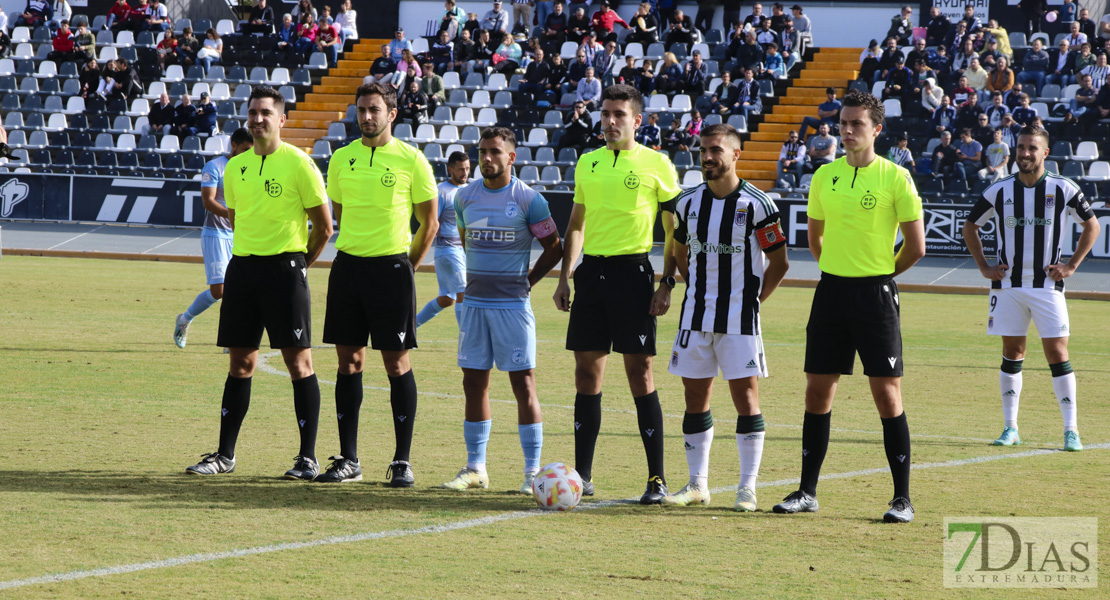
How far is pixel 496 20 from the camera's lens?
33.1 m

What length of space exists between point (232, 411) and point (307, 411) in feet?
1.53

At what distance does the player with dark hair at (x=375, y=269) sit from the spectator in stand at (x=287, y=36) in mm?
27799

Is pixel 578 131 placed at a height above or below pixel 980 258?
below

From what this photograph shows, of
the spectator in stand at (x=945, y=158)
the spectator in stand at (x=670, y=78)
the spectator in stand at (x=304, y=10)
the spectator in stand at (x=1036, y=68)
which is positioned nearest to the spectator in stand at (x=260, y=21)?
the spectator in stand at (x=304, y=10)

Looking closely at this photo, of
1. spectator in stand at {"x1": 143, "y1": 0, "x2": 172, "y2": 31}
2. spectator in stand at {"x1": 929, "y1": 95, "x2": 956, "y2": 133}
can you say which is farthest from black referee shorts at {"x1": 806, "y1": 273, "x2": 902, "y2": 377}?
spectator in stand at {"x1": 143, "y1": 0, "x2": 172, "y2": 31}

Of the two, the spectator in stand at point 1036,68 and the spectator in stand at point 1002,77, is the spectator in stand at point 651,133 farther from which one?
the spectator in stand at point 1036,68

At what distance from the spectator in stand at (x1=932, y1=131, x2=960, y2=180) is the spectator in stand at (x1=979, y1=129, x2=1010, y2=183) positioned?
585 mm

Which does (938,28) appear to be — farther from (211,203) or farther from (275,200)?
(275,200)

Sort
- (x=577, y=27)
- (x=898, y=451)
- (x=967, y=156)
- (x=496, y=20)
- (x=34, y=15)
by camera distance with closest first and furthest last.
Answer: (x=898, y=451), (x=967, y=156), (x=577, y=27), (x=496, y=20), (x=34, y=15)

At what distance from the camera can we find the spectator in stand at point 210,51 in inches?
1318

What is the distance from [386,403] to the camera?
10.4 metres

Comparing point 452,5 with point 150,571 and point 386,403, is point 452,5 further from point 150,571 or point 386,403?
point 150,571

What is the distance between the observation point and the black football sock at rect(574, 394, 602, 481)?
23.6ft

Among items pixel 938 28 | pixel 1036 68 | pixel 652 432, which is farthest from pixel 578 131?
pixel 652 432
